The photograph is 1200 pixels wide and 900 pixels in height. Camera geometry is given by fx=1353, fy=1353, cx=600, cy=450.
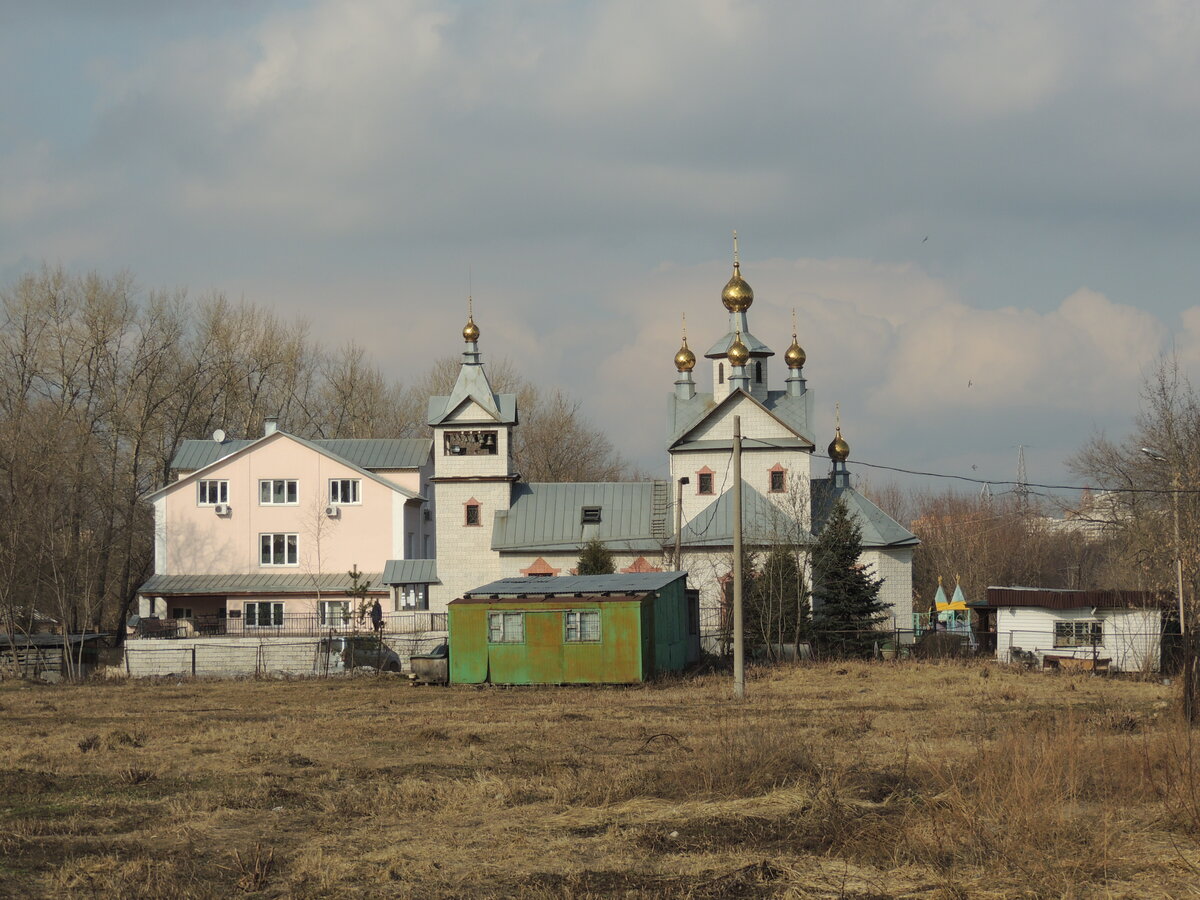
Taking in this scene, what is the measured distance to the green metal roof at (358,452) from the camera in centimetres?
5553

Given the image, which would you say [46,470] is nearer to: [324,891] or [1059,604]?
[1059,604]

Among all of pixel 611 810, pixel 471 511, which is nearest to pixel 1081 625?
pixel 471 511

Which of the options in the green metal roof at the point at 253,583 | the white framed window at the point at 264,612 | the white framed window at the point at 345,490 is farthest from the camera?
the white framed window at the point at 345,490

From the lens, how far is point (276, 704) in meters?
27.3

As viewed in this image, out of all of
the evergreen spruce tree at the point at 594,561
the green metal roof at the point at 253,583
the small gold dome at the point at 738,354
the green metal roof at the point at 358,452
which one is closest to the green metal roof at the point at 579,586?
Result: the evergreen spruce tree at the point at 594,561

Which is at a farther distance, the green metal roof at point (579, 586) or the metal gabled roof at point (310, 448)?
the metal gabled roof at point (310, 448)

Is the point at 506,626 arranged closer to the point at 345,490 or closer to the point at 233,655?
the point at 233,655

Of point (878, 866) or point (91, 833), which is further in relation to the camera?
point (91, 833)

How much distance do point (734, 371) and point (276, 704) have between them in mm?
28054

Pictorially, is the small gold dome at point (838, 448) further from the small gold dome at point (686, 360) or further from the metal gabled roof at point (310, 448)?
the metal gabled roof at point (310, 448)

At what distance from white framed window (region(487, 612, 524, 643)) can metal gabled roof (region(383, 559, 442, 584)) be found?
1801cm

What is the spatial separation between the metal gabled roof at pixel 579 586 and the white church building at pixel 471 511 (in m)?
11.3

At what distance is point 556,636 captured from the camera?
3098 cm

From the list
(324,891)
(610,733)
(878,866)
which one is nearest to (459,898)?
(324,891)
